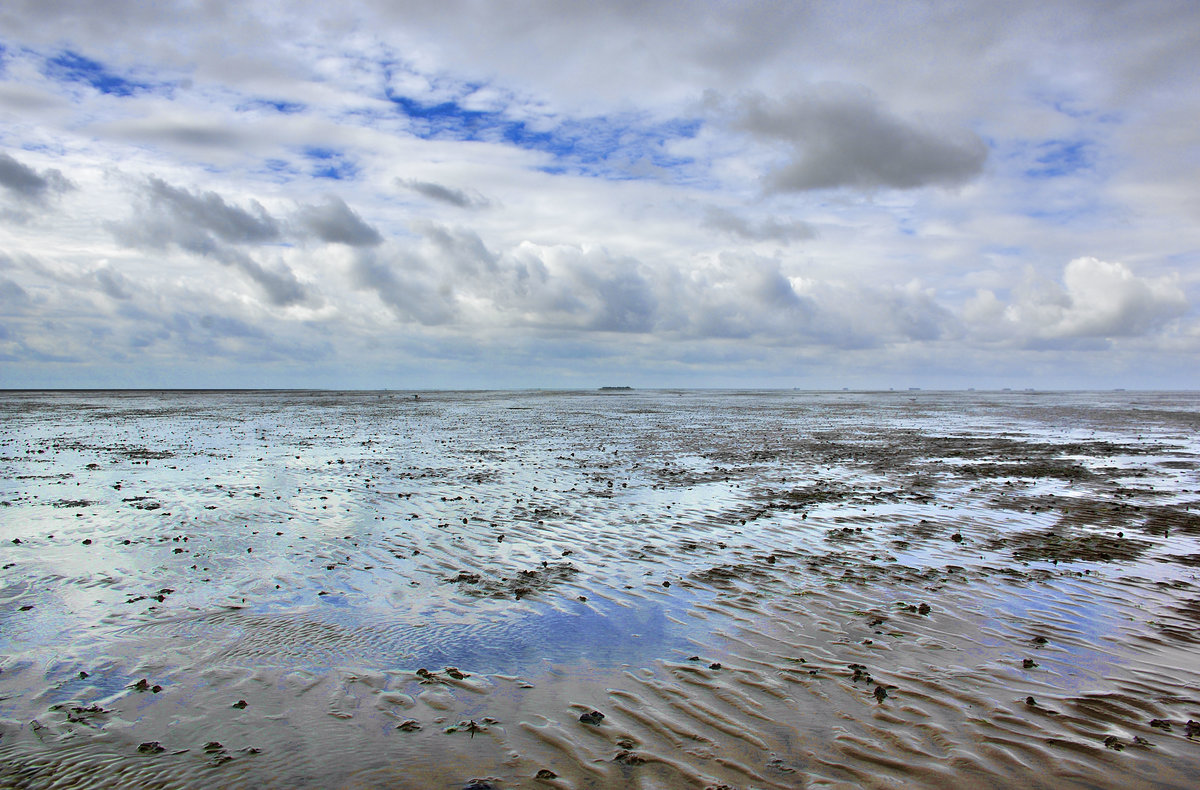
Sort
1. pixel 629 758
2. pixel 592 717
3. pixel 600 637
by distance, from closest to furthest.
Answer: pixel 629 758 < pixel 592 717 < pixel 600 637

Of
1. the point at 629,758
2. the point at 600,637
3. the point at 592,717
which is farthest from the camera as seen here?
the point at 600,637

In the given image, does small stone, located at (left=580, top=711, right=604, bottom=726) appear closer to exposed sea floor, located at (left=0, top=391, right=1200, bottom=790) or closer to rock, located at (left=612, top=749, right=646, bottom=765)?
exposed sea floor, located at (left=0, top=391, right=1200, bottom=790)

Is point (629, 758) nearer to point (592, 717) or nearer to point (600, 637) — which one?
point (592, 717)

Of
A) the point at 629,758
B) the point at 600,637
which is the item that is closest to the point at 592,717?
the point at 629,758

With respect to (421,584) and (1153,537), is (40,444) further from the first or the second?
(1153,537)

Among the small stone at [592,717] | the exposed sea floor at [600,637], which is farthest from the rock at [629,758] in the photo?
the small stone at [592,717]

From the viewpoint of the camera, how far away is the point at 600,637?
8453 millimetres

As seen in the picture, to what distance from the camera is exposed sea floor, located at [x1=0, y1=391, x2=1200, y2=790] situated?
5.64 m

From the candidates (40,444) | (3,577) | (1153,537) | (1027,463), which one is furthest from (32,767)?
(40,444)

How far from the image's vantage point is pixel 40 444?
1321 inches

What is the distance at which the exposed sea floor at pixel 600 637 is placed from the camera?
5641mm

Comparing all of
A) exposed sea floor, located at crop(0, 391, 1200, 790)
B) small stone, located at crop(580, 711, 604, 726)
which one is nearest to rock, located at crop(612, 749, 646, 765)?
exposed sea floor, located at crop(0, 391, 1200, 790)

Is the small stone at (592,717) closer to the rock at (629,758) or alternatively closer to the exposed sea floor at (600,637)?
the exposed sea floor at (600,637)

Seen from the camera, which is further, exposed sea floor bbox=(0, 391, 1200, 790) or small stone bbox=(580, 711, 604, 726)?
small stone bbox=(580, 711, 604, 726)
